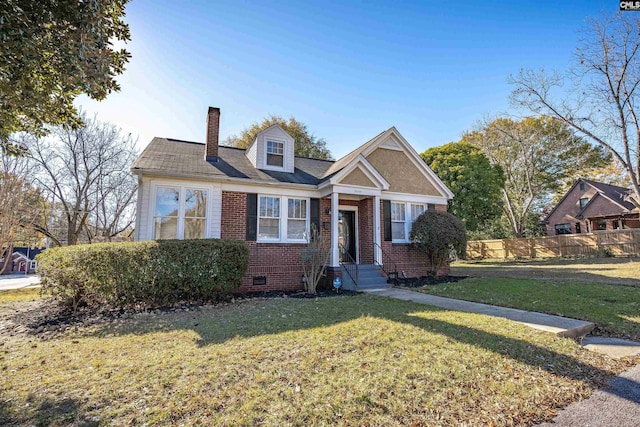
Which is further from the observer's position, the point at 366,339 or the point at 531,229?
the point at 531,229

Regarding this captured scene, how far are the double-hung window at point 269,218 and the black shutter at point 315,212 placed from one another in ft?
4.34

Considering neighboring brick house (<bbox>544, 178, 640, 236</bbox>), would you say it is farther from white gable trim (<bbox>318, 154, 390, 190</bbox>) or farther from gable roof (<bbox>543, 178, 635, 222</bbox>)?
white gable trim (<bbox>318, 154, 390, 190</bbox>)

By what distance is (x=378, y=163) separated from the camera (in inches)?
517

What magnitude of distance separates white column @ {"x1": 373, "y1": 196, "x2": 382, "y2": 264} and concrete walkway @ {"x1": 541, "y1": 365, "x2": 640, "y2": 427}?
8616 mm

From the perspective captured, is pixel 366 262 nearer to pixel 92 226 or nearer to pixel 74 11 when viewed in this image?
pixel 74 11

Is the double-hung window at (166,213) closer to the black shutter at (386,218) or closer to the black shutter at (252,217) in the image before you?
the black shutter at (252,217)

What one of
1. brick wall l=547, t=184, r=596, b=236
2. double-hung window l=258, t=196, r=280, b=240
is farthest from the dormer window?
brick wall l=547, t=184, r=596, b=236

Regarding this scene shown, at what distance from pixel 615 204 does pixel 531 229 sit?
24.6ft

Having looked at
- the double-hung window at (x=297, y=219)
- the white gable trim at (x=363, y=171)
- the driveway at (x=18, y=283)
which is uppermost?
the white gable trim at (x=363, y=171)

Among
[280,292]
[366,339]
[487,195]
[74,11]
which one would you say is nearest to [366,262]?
[280,292]

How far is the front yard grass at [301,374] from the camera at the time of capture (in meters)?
2.70

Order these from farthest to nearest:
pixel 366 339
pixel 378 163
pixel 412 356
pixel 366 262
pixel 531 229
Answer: pixel 531 229, pixel 378 163, pixel 366 262, pixel 366 339, pixel 412 356

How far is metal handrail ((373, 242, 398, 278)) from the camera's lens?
39.3 ft

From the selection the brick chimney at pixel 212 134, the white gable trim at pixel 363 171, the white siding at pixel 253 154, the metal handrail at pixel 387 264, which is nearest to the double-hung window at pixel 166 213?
the brick chimney at pixel 212 134
